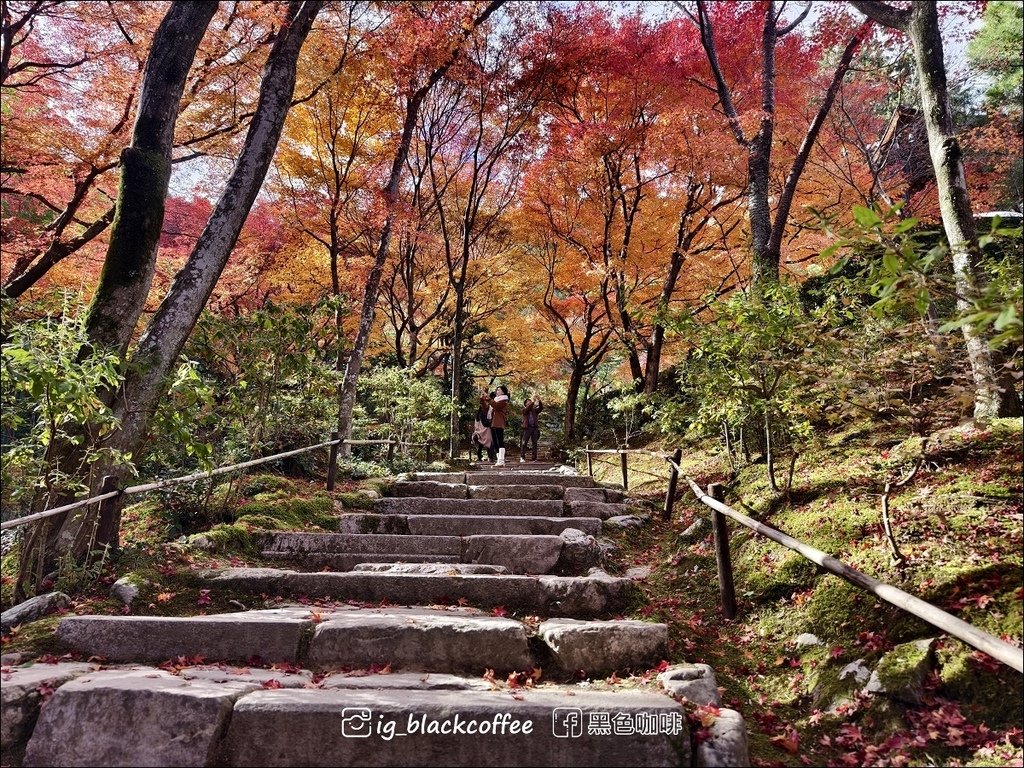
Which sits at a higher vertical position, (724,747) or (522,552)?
(522,552)

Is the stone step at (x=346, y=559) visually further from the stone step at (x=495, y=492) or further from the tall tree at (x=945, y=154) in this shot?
the tall tree at (x=945, y=154)

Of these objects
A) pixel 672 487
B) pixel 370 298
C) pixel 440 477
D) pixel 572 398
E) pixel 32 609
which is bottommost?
pixel 32 609

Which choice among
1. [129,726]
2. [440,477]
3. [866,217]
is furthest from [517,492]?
[866,217]

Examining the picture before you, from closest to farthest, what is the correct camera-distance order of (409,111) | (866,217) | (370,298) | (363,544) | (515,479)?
(866,217) → (363,544) → (515,479) → (370,298) → (409,111)

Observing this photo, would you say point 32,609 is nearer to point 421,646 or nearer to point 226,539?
point 226,539

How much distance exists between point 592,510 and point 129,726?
5.22 meters

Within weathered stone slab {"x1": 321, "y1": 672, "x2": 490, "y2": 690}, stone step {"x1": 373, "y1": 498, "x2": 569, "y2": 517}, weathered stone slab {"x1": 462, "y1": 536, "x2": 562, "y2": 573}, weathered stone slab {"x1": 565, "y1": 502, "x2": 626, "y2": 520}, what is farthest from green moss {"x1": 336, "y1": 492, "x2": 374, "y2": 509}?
weathered stone slab {"x1": 321, "y1": 672, "x2": 490, "y2": 690}

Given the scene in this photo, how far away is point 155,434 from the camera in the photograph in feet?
15.0

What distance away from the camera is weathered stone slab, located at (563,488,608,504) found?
730 cm

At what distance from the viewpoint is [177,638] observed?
10.2 feet

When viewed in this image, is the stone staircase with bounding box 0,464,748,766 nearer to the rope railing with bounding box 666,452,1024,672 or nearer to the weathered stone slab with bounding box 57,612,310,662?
the weathered stone slab with bounding box 57,612,310,662

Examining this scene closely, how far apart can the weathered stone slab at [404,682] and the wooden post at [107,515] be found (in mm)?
2253

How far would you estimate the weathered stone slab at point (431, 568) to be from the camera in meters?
4.50

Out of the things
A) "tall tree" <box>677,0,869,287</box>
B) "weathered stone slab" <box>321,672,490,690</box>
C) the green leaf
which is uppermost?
"tall tree" <box>677,0,869,287</box>
